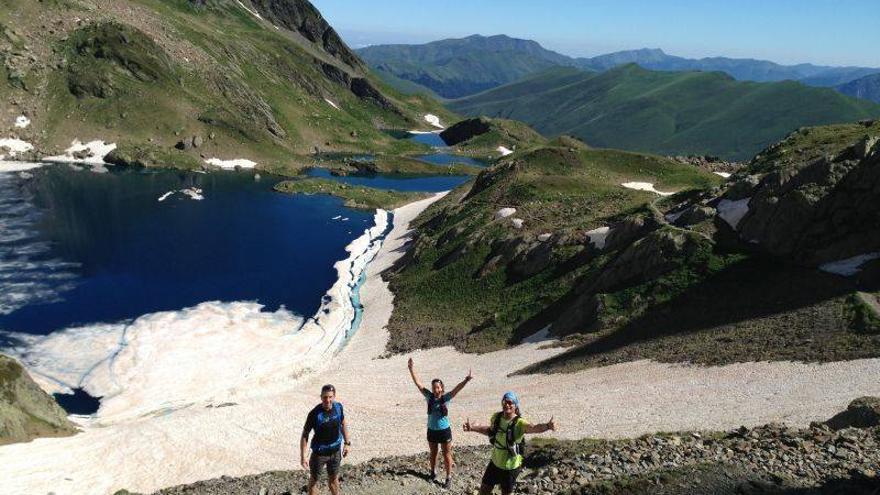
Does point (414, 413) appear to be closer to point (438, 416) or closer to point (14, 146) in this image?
point (438, 416)

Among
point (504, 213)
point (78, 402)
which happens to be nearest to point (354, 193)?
point (504, 213)

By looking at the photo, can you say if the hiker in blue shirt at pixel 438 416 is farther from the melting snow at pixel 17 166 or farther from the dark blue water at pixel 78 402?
the melting snow at pixel 17 166

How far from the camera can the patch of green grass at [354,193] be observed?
14762 centimetres

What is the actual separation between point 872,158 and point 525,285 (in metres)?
32.3

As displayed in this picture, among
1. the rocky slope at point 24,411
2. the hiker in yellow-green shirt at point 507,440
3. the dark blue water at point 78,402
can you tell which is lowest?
the dark blue water at point 78,402

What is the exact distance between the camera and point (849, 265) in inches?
1694

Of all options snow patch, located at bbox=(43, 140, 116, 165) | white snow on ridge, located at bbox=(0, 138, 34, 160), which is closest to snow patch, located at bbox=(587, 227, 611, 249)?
snow patch, located at bbox=(43, 140, 116, 165)

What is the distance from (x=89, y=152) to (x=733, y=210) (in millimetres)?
164136

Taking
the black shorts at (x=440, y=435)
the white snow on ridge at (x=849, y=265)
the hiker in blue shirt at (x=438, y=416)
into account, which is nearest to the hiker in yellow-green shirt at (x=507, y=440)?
the hiker in blue shirt at (x=438, y=416)

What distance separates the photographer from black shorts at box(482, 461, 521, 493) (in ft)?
58.9

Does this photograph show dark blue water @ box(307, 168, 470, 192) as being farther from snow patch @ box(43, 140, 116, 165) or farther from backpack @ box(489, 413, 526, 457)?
backpack @ box(489, 413, 526, 457)

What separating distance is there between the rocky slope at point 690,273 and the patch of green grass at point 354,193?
66815 millimetres

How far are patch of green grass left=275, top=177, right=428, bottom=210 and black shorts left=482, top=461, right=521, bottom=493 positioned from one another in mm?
127684

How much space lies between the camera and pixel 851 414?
83.9ft
